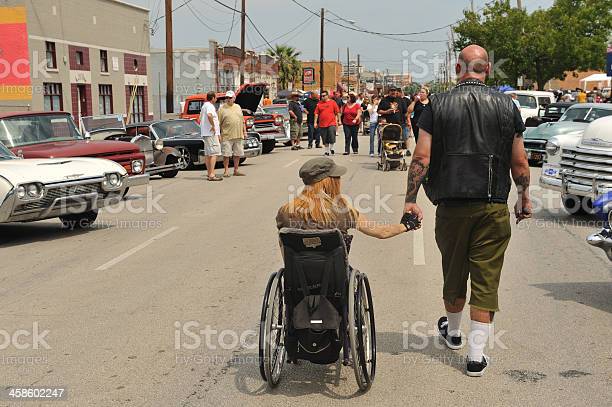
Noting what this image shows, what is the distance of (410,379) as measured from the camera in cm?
488

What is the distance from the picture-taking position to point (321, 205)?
4691 mm

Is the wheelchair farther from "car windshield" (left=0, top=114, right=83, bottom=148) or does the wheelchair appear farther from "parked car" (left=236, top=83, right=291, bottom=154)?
"parked car" (left=236, top=83, right=291, bottom=154)

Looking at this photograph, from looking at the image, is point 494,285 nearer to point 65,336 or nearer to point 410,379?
point 410,379

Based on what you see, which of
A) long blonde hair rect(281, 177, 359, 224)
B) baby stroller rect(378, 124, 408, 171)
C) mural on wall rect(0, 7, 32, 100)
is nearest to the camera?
long blonde hair rect(281, 177, 359, 224)

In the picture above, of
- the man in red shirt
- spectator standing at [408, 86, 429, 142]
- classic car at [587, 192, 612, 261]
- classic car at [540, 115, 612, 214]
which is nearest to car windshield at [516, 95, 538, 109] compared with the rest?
the man in red shirt

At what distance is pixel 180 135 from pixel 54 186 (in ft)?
32.3

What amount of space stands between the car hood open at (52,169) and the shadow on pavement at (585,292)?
20.1 feet

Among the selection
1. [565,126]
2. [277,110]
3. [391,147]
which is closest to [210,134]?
[391,147]

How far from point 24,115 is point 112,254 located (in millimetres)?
4592

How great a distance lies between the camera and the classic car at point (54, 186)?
9352 millimetres

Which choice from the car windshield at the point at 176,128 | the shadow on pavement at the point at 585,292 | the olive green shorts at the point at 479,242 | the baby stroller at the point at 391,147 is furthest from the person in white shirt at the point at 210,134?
the olive green shorts at the point at 479,242

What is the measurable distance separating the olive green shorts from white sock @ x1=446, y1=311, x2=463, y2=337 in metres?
0.41

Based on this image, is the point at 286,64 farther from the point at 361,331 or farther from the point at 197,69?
the point at 361,331

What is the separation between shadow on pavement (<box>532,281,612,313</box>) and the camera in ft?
21.9
